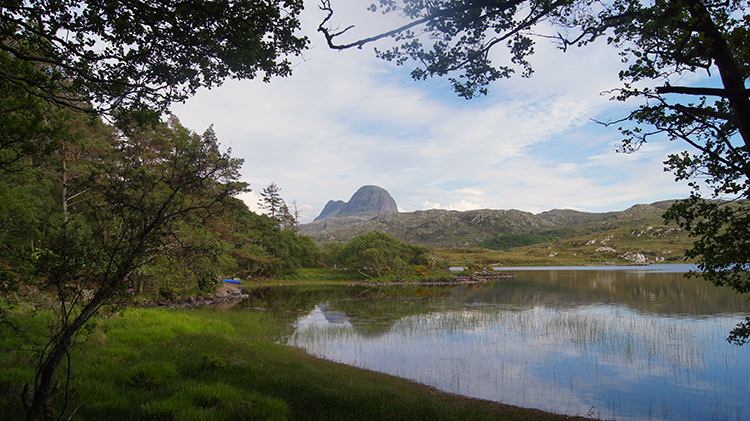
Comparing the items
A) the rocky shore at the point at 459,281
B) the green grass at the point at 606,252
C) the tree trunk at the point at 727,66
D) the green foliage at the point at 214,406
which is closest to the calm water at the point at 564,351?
the green foliage at the point at 214,406

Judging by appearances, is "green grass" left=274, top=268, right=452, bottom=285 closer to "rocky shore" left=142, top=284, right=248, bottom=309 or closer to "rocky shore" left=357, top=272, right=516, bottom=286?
"rocky shore" left=357, top=272, right=516, bottom=286

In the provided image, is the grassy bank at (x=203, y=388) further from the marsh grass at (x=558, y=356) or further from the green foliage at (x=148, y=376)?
the marsh grass at (x=558, y=356)

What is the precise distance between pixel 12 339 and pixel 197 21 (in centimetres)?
1012

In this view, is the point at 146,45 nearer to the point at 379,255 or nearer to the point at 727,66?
the point at 727,66

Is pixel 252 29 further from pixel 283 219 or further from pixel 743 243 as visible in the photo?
pixel 283 219

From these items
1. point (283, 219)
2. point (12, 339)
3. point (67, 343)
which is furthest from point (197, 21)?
point (283, 219)

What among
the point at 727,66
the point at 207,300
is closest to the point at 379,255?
the point at 207,300

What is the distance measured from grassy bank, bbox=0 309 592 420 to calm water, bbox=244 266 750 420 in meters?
2.69

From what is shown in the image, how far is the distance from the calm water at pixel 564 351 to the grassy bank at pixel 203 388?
2.69 meters

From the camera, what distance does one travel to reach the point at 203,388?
A: 6.92m

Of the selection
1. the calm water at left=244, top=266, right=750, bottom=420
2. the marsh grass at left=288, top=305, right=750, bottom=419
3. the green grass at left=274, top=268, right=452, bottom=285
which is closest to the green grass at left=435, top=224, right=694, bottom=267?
the green grass at left=274, top=268, right=452, bottom=285

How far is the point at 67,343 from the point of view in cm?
446

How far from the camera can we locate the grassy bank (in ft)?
19.8

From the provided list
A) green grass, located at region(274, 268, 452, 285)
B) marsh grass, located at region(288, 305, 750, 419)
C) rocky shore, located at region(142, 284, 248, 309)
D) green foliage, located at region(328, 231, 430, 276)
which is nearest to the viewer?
marsh grass, located at region(288, 305, 750, 419)
